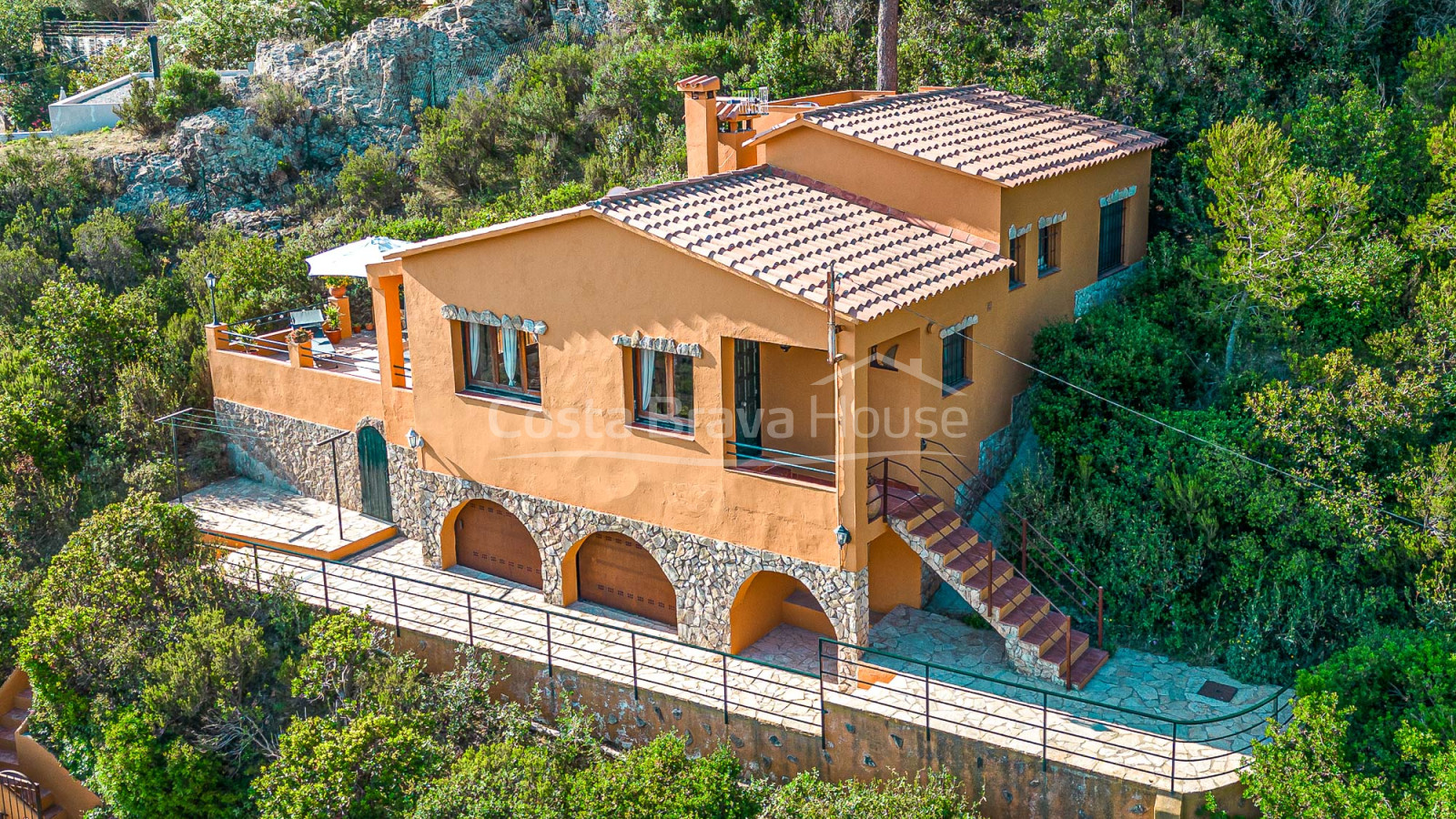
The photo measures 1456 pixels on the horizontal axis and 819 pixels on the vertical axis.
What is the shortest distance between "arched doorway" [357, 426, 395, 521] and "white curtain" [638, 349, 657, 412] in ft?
21.9

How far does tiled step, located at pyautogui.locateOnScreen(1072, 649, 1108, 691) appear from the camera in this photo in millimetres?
15680

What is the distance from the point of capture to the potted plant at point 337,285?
25.1m

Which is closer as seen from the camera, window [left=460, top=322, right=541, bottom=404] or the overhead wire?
the overhead wire

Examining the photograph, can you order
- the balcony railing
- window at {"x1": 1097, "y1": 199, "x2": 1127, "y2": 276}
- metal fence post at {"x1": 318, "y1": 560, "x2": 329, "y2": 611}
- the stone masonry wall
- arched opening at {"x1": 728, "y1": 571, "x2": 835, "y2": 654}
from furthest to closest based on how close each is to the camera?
window at {"x1": 1097, "y1": 199, "x2": 1127, "y2": 276} < metal fence post at {"x1": 318, "y1": 560, "x2": 329, "y2": 611} < arched opening at {"x1": 728, "y1": 571, "x2": 835, "y2": 654} < the balcony railing < the stone masonry wall

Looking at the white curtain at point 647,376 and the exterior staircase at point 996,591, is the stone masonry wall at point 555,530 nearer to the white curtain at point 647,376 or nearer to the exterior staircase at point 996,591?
the exterior staircase at point 996,591

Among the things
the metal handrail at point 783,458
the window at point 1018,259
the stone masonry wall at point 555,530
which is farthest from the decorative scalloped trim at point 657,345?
the window at point 1018,259

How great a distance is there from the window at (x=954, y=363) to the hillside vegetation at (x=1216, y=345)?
1589 mm

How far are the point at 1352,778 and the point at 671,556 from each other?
881cm

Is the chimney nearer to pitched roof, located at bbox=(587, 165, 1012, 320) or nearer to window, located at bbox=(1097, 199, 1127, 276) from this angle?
pitched roof, located at bbox=(587, 165, 1012, 320)

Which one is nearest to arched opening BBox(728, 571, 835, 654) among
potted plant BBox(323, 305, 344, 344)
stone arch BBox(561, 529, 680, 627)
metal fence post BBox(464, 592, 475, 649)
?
stone arch BBox(561, 529, 680, 627)

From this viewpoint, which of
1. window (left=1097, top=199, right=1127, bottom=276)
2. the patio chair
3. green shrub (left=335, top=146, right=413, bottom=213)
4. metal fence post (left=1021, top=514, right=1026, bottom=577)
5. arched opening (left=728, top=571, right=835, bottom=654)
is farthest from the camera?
green shrub (left=335, top=146, right=413, bottom=213)

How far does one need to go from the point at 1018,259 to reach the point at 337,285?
49.1 feet

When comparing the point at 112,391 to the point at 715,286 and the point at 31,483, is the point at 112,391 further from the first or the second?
the point at 715,286

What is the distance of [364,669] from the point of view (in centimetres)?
1725
